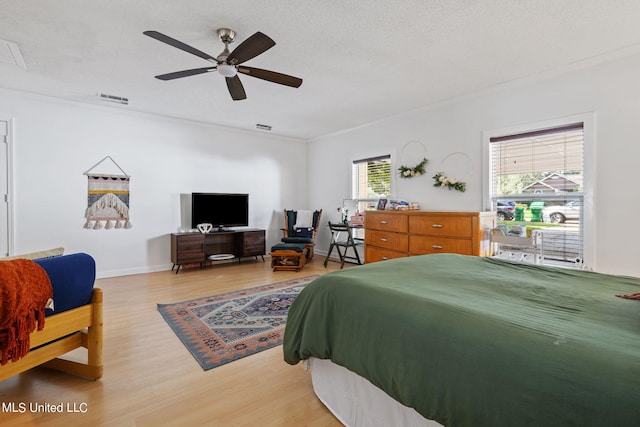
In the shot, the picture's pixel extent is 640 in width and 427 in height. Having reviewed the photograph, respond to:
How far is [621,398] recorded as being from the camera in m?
0.73

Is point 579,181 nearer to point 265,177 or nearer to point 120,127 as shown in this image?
point 265,177

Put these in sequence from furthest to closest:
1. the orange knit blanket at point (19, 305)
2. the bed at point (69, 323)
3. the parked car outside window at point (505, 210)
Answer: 1. the parked car outside window at point (505, 210)
2. the bed at point (69, 323)
3. the orange knit blanket at point (19, 305)

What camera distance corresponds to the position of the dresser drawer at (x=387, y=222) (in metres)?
4.20

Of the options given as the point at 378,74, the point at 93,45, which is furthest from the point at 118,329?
the point at 378,74

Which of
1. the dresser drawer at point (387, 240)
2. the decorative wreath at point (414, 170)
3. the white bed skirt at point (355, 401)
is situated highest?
the decorative wreath at point (414, 170)

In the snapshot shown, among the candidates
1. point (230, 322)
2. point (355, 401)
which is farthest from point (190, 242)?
point (355, 401)

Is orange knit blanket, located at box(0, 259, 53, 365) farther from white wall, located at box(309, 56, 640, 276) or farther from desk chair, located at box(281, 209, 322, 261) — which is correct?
white wall, located at box(309, 56, 640, 276)

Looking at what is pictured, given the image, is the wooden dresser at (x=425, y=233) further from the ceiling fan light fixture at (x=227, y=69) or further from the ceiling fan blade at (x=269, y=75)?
the ceiling fan light fixture at (x=227, y=69)

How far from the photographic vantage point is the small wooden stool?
5242 mm

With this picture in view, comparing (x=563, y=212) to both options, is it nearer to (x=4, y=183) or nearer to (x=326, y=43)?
A: (x=326, y=43)

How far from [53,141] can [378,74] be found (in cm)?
463

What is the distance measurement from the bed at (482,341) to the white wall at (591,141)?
178 cm

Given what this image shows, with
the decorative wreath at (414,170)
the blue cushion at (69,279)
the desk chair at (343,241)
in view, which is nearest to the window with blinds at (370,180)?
the decorative wreath at (414,170)

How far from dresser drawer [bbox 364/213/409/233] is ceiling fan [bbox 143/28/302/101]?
231 centimetres
